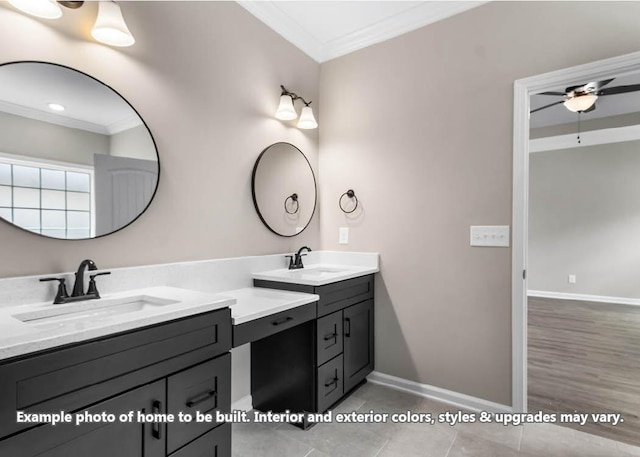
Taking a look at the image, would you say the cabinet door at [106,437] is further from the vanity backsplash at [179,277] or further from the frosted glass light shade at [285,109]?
the frosted glass light shade at [285,109]

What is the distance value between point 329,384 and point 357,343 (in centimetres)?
40

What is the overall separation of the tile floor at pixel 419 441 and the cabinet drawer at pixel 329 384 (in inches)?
5.3

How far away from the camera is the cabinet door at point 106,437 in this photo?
89cm

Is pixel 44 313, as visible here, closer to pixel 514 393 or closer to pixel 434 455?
pixel 434 455

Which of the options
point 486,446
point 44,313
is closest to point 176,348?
point 44,313

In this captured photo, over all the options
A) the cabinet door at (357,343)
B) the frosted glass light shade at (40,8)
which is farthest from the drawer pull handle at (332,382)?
the frosted glass light shade at (40,8)

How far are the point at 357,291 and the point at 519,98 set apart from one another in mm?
1599

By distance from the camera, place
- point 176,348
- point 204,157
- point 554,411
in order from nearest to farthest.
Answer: point 176,348
point 204,157
point 554,411

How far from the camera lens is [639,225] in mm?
4980

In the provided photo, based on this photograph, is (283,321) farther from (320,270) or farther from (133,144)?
(133,144)

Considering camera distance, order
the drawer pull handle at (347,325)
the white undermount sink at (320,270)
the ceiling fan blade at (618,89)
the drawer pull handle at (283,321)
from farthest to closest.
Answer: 1. the ceiling fan blade at (618,89)
2. the white undermount sink at (320,270)
3. the drawer pull handle at (347,325)
4. the drawer pull handle at (283,321)

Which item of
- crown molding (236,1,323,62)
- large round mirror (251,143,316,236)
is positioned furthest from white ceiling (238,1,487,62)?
large round mirror (251,143,316,236)

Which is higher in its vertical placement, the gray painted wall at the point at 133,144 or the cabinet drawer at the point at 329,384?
the gray painted wall at the point at 133,144

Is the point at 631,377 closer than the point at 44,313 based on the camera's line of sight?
No
